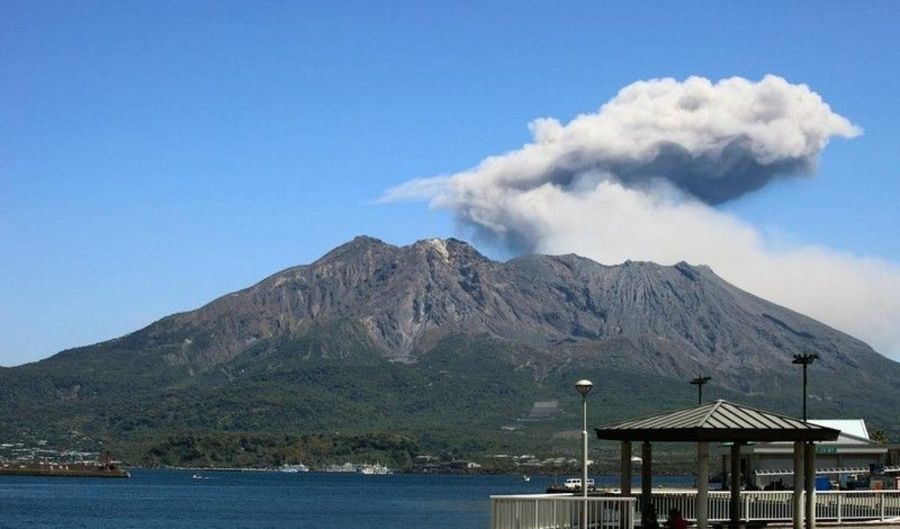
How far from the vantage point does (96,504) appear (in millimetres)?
155625

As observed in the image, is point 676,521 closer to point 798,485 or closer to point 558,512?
point 558,512

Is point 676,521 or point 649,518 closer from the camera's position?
point 676,521

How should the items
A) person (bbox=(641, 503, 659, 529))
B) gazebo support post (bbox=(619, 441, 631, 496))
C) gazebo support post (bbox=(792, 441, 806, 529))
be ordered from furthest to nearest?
1. gazebo support post (bbox=(619, 441, 631, 496))
2. person (bbox=(641, 503, 659, 529))
3. gazebo support post (bbox=(792, 441, 806, 529))

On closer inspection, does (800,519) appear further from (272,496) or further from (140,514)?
(272,496)

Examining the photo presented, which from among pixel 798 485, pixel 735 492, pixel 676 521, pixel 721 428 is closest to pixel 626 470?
pixel 676 521

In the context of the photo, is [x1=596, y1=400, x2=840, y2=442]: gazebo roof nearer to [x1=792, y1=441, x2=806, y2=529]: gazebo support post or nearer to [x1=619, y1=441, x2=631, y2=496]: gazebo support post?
[x1=792, y1=441, x2=806, y2=529]: gazebo support post

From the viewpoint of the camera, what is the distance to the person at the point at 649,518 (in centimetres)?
3188

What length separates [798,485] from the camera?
1241 inches

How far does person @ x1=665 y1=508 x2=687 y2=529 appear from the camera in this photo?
31141 millimetres

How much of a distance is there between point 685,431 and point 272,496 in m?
159

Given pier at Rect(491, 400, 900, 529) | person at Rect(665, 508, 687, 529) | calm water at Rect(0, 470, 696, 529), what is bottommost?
calm water at Rect(0, 470, 696, 529)

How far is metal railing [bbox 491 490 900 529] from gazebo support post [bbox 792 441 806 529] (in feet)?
6.32

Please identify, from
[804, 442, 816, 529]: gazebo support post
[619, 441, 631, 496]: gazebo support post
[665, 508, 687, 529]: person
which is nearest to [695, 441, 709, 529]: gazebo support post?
[665, 508, 687, 529]: person

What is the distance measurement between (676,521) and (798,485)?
2.70 m
